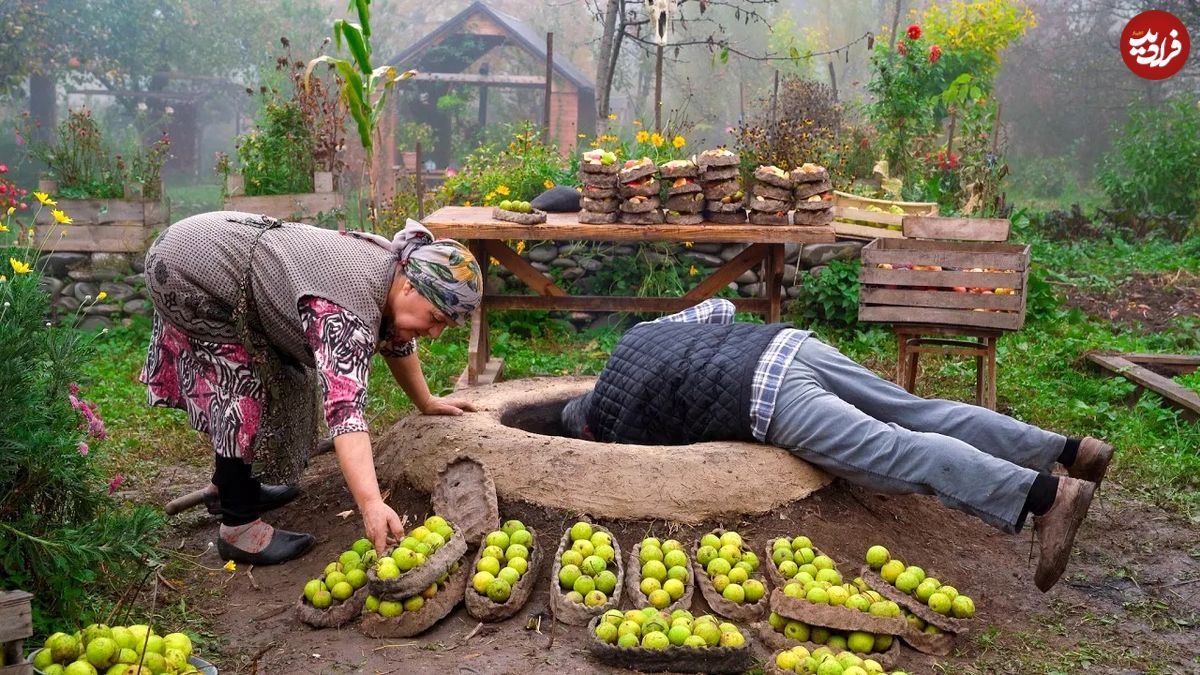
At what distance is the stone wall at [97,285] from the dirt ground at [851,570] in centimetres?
452

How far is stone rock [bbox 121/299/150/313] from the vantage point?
29.0 feet

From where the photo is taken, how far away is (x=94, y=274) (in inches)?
350

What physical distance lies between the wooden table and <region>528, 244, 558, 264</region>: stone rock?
198cm

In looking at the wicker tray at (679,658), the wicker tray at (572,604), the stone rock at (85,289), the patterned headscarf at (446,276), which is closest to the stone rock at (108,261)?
the stone rock at (85,289)

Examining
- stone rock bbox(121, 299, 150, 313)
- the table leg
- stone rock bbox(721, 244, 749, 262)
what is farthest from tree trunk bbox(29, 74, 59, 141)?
the table leg

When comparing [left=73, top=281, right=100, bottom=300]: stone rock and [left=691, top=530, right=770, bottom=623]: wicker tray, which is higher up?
[left=73, top=281, right=100, bottom=300]: stone rock

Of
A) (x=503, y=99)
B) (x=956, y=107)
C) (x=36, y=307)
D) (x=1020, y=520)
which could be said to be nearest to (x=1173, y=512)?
(x=1020, y=520)

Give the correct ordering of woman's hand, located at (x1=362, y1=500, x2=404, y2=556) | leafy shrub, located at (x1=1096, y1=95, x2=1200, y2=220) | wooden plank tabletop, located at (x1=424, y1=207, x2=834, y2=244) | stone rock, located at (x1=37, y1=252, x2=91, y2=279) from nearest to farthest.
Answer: woman's hand, located at (x1=362, y1=500, x2=404, y2=556), wooden plank tabletop, located at (x1=424, y1=207, x2=834, y2=244), stone rock, located at (x1=37, y1=252, x2=91, y2=279), leafy shrub, located at (x1=1096, y1=95, x2=1200, y2=220)

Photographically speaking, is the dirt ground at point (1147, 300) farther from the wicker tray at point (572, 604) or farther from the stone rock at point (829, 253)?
the wicker tray at point (572, 604)

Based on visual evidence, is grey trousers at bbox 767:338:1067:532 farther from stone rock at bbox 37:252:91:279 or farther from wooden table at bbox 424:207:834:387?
stone rock at bbox 37:252:91:279

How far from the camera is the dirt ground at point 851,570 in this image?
11.2 feet

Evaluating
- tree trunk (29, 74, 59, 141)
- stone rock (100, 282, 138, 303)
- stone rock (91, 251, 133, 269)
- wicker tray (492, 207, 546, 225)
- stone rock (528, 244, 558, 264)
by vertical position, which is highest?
tree trunk (29, 74, 59, 141)

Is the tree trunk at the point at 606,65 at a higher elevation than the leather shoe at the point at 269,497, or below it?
higher

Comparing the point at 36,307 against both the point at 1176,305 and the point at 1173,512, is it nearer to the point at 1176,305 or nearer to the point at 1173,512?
the point at 1173,512
